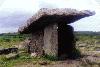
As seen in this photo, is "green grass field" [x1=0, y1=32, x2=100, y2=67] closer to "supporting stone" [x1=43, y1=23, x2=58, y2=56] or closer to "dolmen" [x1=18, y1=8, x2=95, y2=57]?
"supporting stone" [x1=43, y1=23, x2=58, y2=56]

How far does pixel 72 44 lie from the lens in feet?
26.6

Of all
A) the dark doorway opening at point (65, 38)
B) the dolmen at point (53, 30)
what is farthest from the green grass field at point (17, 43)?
the dark doorway opening at point (65, 38)

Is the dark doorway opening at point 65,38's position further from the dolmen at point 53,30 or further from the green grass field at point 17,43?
the green grass field at point 17,43

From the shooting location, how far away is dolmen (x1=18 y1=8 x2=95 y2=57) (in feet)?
20.3

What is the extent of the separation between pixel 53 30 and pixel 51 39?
60 cm

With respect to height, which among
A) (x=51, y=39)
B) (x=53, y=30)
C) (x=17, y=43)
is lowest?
(x=17, y=43)

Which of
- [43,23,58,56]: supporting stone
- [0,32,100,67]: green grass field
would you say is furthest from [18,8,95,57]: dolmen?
[0,32,100,67]: green grass field

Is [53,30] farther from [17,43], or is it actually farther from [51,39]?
[17,43]

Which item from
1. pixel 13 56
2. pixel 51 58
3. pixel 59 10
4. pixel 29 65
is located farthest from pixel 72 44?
pixel 13 56

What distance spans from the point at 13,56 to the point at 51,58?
282 centimetres

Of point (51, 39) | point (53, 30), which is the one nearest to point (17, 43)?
point (51, 39)

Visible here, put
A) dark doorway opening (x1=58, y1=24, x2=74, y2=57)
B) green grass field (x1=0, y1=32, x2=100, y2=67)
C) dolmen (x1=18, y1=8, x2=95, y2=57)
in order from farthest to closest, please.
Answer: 1. dark doorway opening (x1=58, y1=24, x2=74, y2=57)
2. green grass field (x1=0, y1=32, x2=100, y2=67)
3. dolmen (x1=18, y1=8, x2=95, y2=57)

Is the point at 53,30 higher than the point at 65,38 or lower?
higher

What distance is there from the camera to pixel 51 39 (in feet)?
22.9
